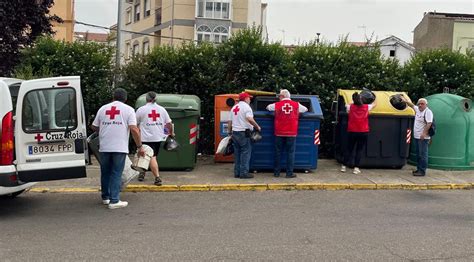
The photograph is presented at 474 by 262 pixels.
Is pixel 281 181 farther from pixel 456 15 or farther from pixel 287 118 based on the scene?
pixel 456 15

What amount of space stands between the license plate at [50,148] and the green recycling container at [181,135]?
322 centimetres

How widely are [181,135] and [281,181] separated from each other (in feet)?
7.38

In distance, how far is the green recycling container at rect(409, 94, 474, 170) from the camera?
405 inches

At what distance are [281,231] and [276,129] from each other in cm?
353

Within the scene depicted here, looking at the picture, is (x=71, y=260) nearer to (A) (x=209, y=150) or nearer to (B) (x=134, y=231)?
(B) (x=134, y=231)

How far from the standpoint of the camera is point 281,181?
347 inches

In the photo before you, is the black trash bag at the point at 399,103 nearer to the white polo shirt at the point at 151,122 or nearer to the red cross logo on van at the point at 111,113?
the white polo shirt at the point at 151,122

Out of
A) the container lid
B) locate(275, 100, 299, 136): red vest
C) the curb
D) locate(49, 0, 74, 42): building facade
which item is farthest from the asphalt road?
locate(49, 0, 74, 42): building facade

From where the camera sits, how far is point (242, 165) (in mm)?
8992

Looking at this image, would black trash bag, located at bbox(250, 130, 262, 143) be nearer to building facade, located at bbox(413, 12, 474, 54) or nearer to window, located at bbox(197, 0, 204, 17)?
window, located at bbox(197, 0, 204, 17)

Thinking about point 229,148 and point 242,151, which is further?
point 229,148

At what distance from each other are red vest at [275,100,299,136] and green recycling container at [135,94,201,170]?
1791mm

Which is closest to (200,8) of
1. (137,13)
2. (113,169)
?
(137,13)

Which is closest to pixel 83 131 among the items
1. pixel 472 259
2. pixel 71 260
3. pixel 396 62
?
pixel 71 260
